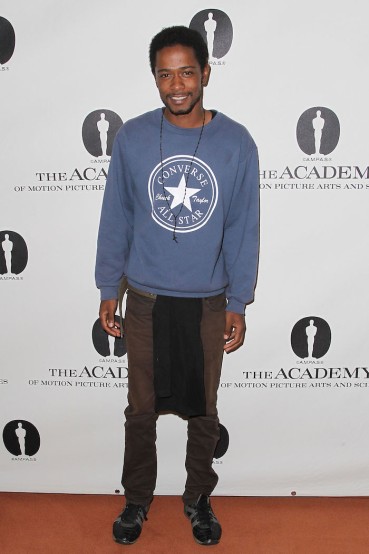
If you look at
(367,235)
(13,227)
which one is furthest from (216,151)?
(13,227)

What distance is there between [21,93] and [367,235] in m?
1.40

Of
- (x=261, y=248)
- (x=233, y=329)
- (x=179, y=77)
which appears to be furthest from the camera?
(x=261, y=248)

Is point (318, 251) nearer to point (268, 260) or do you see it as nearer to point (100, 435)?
point (268, 260)

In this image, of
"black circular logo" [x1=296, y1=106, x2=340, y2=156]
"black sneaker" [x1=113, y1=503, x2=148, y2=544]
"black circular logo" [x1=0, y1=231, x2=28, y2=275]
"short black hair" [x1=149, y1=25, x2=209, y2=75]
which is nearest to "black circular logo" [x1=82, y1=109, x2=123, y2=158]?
"short black hair" [x1=149, y1=25, x2=209, y2=75]

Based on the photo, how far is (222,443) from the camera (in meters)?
2.36

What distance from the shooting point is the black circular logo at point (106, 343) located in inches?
89.1

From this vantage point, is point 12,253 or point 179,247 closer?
point 179,247

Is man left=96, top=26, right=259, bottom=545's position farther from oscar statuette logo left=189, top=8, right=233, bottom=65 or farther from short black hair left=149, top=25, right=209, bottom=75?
oscar statuette logo left=189, top=8, right=233, bottom=65

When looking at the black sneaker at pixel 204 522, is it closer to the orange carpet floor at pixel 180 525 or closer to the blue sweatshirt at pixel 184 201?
the orange carpet floor at pixel 180 525

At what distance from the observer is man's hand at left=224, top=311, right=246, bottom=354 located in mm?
1966

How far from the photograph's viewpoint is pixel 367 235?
6.95ft

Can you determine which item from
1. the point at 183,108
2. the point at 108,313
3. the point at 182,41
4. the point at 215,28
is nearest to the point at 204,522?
the point at 108,313

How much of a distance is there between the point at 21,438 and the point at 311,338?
51.2 inches

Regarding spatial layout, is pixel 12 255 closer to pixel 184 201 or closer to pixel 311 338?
pixel 184 201
